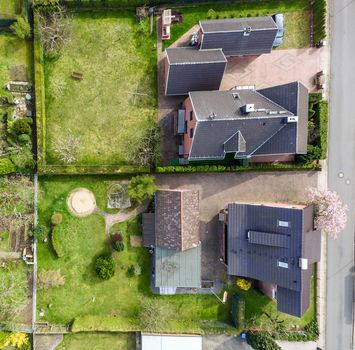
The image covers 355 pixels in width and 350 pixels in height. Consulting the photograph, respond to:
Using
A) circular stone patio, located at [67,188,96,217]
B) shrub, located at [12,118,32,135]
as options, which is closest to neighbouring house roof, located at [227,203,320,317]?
circular stone patio, located at [67,188,96,217]

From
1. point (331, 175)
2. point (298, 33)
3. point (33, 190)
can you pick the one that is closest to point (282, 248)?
point (331, 175)

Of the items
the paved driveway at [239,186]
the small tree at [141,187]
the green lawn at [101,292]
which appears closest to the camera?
the small tree at [141,187]

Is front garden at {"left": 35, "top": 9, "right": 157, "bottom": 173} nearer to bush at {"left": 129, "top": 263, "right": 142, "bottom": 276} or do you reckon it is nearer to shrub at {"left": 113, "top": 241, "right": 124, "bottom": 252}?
shrub at {"left": 113, "top": 241, "right": 124, "bottom": 252}

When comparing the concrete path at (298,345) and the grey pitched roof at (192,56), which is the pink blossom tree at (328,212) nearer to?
the concrete path at (298,345)

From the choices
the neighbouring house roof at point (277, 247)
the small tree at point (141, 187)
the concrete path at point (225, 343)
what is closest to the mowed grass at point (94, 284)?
the concrete path at point (225, 343)

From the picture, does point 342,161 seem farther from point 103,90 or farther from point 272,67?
point 103,90

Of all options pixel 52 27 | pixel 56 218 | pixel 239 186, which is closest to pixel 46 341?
pixel 56 218
